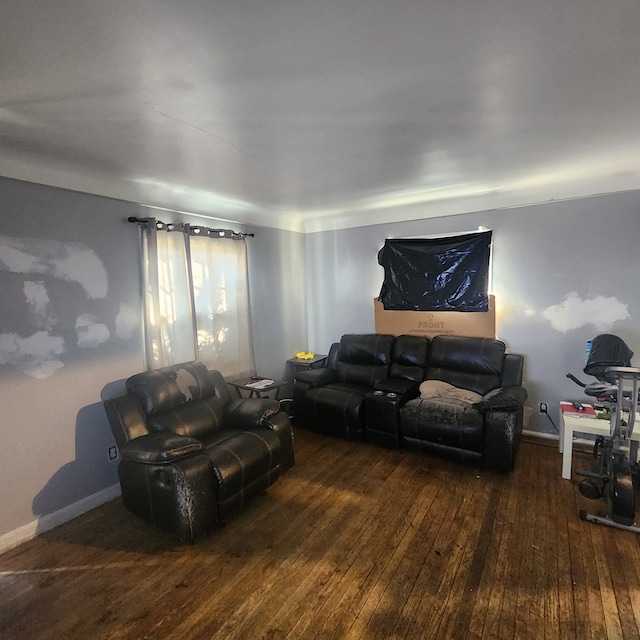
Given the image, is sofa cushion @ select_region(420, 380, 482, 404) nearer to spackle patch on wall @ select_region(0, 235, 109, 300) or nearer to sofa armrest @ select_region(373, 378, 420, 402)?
sofa armrest @ select_region(373, 378, 420, 402)

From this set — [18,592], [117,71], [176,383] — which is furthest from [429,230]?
[18,592]

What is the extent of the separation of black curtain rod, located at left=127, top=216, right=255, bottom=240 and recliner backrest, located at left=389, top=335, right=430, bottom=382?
1986 millimetres

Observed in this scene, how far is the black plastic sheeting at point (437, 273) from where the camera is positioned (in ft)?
11.7

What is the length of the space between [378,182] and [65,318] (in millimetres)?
2576

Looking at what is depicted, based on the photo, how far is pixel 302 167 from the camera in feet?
8.53

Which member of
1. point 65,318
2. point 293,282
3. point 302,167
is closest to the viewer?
point 65,318

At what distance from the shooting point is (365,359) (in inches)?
157

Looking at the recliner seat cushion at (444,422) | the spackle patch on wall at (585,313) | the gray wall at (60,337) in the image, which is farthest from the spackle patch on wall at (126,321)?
the spackle patch on wall at (585,313)

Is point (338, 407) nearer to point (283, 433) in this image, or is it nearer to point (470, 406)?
point (283, 433)

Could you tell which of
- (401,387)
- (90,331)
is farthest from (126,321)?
(401,387)

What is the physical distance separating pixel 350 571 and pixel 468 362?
7.21 ft

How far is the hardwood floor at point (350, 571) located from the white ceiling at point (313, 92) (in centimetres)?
232

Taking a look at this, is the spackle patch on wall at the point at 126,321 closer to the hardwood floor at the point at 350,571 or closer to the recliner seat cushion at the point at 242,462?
the recliner seat cushion at the point at 242,462

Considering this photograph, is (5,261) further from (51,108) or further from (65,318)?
(51,108)
